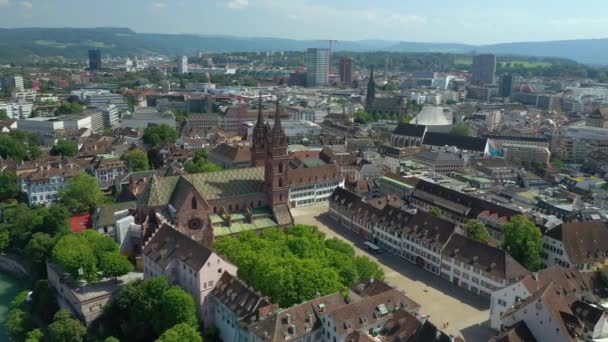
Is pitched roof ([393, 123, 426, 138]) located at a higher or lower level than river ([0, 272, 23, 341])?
higher

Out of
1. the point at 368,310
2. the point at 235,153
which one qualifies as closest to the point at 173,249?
the point at 368,310

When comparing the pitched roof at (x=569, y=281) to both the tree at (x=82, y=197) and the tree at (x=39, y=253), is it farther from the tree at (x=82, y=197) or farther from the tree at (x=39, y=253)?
the tree at (x=82, y=197)

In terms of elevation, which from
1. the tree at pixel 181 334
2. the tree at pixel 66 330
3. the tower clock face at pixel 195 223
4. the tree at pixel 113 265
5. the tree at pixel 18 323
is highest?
the tower clock face at pixel 195 223

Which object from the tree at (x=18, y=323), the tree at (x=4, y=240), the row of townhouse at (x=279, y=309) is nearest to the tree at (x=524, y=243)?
the row of townhouse at (x=279, y=309)

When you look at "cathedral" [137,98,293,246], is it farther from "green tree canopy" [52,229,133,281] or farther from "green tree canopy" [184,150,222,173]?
"green tree canopy" [184,150,222,173]

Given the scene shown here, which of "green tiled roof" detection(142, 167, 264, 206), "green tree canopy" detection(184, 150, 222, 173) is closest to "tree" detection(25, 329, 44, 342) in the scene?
"green tiled roof" detection(142, 167, 264, 206)

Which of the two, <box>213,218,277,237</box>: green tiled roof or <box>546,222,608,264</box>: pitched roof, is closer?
<box>546,222,608,264</box>: pitched roof
